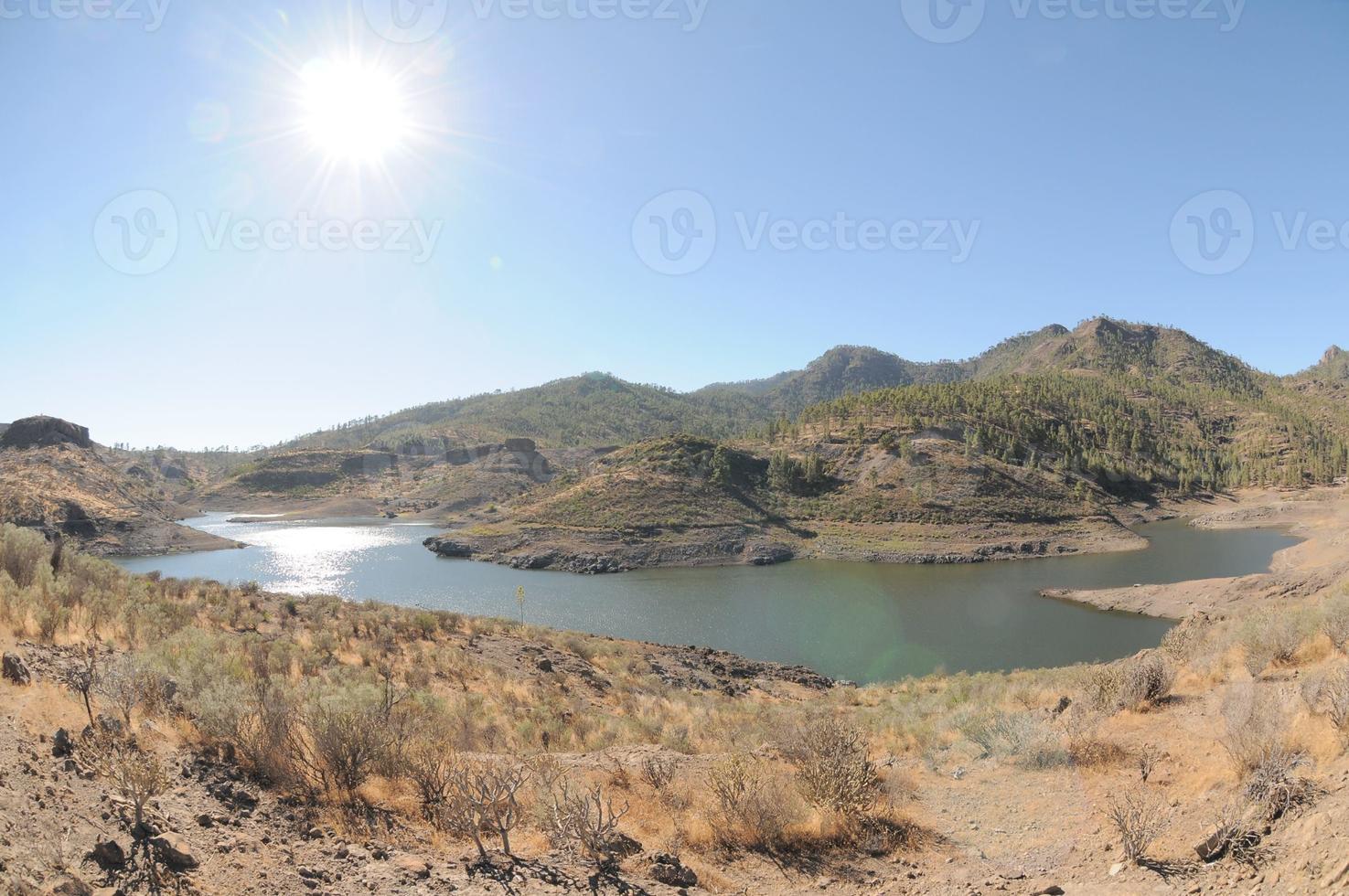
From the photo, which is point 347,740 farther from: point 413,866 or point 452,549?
point 452,549

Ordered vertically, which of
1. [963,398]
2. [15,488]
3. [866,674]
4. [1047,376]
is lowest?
[866,674]

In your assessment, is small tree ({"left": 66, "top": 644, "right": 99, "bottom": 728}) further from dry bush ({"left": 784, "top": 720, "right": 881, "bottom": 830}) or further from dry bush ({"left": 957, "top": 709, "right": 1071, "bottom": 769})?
dry bush ({"left": 957, "top": 709, "right": 1071, "bottom": 769})

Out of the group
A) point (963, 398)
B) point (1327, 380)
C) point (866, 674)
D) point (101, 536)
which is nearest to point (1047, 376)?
point (963, 398)

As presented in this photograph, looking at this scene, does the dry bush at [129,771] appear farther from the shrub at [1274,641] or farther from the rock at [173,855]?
the shrub at [1274,641]

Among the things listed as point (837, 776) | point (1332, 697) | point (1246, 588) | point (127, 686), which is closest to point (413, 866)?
point (127, 686)

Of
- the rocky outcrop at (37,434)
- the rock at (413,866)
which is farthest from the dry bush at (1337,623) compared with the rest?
the rocky outcrop at (37,434)

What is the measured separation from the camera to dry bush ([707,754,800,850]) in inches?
260

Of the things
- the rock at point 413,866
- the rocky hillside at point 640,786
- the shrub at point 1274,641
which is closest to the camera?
the rocky hillside at point 640,786

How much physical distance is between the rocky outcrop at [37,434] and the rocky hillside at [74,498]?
0.27 ft

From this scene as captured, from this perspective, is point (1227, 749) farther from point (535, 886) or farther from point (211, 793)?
point (211, 793)

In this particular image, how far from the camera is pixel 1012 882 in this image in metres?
5.73

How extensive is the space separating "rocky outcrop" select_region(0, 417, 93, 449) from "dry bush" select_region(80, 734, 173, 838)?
340 feet

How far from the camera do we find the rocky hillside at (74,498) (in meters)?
60.8

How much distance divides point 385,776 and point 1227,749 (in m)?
9.66
